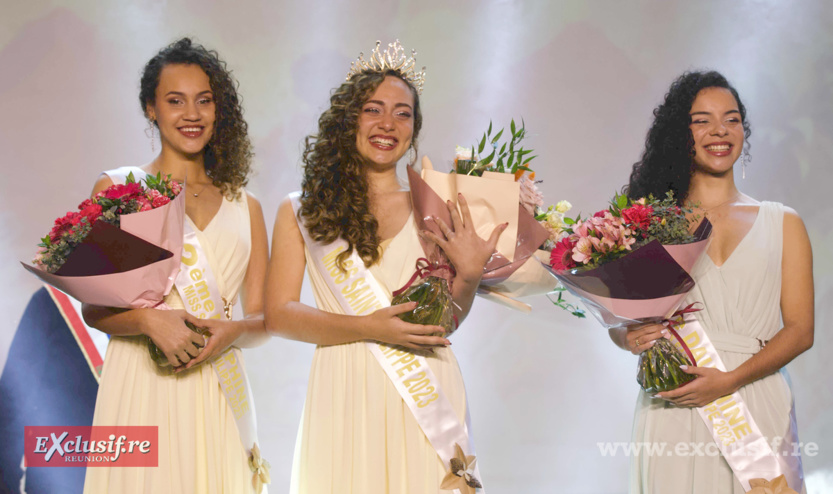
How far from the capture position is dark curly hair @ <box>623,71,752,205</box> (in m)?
2.49

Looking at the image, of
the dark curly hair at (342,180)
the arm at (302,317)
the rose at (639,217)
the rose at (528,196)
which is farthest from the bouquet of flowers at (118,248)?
the rose at (639,217)

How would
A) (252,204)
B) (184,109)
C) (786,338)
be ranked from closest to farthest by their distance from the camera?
(786,338) < (184,109) < (252,204)

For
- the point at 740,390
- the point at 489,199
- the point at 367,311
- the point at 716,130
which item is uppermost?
the point at 716,130

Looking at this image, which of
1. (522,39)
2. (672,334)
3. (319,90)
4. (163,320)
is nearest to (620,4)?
(522,39)

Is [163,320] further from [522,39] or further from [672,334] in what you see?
[522,39]

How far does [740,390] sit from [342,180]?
1356 millimetres

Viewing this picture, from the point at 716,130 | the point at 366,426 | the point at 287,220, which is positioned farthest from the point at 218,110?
the point at 716,130

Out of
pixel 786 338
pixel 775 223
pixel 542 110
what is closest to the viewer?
pixel 786 338

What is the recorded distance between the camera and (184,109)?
2445 mm

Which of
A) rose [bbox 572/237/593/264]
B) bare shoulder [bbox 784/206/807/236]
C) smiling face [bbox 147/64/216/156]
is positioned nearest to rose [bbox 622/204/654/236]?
rose [bbox 572/237/593/264]

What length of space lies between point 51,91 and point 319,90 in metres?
1.15

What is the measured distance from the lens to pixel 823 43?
11.5 feet

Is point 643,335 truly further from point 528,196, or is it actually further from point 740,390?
point 528,196

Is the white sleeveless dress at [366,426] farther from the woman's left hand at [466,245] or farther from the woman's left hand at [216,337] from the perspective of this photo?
the woman's left hand at [216,337]
